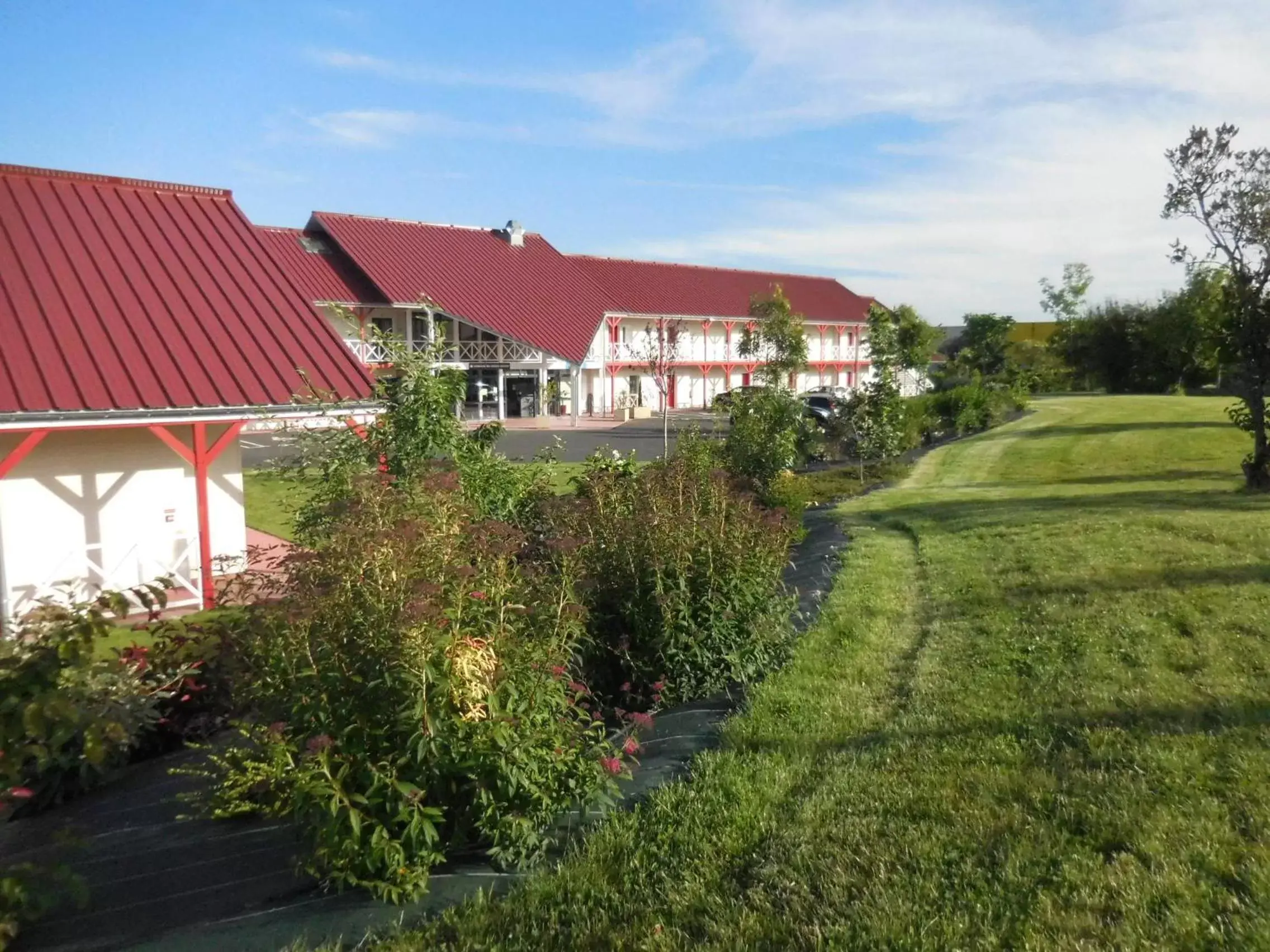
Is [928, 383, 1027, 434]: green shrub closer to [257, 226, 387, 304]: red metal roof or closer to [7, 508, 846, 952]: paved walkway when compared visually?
[257, 226, 387, 304]: red metal roof

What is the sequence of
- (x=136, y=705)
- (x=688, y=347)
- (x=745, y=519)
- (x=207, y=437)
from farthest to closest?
(x=688, y=347) → (x=207, y=437) → (x=745, y=519) → (x=136, y=705)

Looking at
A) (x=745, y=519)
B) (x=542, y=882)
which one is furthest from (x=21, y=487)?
(x=542, y=882)

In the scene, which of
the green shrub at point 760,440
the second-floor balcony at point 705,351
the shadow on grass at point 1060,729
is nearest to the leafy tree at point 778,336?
the second-floor balcony at point 705,351

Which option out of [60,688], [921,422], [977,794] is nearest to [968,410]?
[921,422]

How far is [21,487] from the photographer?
10461mm

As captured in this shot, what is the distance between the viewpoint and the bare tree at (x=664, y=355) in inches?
1031

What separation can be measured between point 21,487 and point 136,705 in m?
7.75

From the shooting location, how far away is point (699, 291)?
50.2m

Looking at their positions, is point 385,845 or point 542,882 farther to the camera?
point 542,882

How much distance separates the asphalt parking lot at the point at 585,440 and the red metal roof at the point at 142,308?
9.13 m

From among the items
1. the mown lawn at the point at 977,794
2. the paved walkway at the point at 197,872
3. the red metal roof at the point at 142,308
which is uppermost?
the red metal roof at the point at 142,308

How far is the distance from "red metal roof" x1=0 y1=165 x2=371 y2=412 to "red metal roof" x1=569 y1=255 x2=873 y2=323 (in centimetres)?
3098

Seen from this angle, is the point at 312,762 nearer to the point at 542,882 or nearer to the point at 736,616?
the point at 542,882

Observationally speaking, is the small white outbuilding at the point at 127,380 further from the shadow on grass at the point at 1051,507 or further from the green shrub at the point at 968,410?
the green shrub at the point at 968,410
